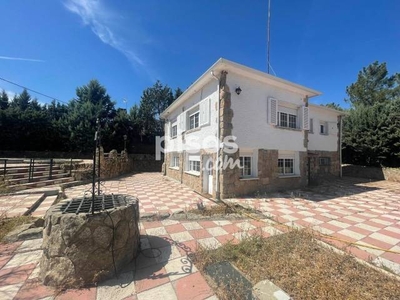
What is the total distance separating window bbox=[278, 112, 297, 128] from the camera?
901 centimetres

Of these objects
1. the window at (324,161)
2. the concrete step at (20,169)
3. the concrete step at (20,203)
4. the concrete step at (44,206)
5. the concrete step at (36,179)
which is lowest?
the concrete step at (44,206)

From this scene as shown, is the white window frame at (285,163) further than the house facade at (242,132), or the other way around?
the white window frame at (285,163)

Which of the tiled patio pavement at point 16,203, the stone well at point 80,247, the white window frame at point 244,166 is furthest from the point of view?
the white window frame at point 244,166

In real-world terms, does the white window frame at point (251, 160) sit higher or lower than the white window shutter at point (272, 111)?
lower

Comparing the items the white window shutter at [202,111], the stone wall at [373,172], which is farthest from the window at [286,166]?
the stone wall at [373,172]

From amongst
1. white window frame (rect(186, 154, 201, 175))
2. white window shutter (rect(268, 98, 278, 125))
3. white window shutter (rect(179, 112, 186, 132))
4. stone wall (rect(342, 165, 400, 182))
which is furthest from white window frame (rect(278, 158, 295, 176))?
stone wall (rect(342, 165, 400, 182))

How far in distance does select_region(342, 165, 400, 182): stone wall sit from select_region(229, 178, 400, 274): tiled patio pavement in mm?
6487

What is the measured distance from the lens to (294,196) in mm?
7633

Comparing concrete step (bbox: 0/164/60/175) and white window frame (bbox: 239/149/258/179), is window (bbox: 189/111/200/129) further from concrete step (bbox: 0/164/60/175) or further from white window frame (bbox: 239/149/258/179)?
concrete step (bbox: 0/164/60/175)

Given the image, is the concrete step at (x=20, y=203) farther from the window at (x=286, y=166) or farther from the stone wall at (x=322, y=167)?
the stone wall at (x=322, y=167)

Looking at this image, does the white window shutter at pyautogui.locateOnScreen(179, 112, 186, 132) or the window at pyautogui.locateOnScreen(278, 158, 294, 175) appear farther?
the white window shutter at pyautogui.locateOnScreen(179, 112, 186, 132)

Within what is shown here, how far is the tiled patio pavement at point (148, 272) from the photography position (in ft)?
7.01

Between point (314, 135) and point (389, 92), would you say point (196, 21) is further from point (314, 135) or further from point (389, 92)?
point (389, 92)

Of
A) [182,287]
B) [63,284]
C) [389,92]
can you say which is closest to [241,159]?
[182,287]
